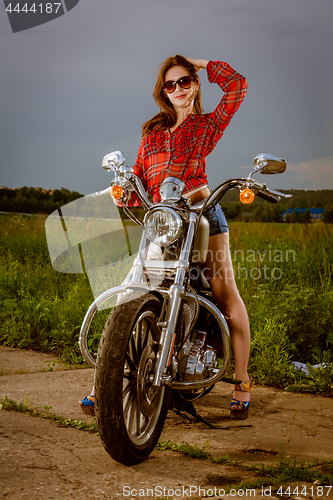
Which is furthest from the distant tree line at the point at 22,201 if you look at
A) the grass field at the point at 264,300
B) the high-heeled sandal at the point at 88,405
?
the high-heeled sandal at the point at 88,405

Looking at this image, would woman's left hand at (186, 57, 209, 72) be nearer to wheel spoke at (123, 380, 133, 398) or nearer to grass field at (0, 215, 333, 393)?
wheel spoke at (123, 380, 133, 398)

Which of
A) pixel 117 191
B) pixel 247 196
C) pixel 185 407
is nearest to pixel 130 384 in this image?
pixel 185 407

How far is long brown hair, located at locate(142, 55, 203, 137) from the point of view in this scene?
→ 280 cm

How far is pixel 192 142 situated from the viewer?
2.75m

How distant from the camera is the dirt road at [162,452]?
1.94 m

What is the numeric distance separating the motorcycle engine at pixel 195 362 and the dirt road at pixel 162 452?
0.35m

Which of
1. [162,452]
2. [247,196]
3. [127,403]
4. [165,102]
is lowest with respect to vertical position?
[162,452]

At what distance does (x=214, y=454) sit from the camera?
231cm

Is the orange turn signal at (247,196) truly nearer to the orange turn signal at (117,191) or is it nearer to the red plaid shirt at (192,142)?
the red plaid shirt at (192,142)

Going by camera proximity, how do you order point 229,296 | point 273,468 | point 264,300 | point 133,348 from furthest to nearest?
point 264,300 < point 229,296 < point 133,348 < point 273,468

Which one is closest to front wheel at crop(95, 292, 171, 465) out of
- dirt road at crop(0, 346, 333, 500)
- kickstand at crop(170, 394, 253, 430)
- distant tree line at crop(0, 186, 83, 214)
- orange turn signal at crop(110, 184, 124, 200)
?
dirt road at crop(0, 346, 333, 500)

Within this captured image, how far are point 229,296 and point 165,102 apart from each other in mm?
1212

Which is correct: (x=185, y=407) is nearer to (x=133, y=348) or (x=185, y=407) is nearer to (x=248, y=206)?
(x=133, y=348)

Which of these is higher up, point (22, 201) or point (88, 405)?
point (22, 201)
